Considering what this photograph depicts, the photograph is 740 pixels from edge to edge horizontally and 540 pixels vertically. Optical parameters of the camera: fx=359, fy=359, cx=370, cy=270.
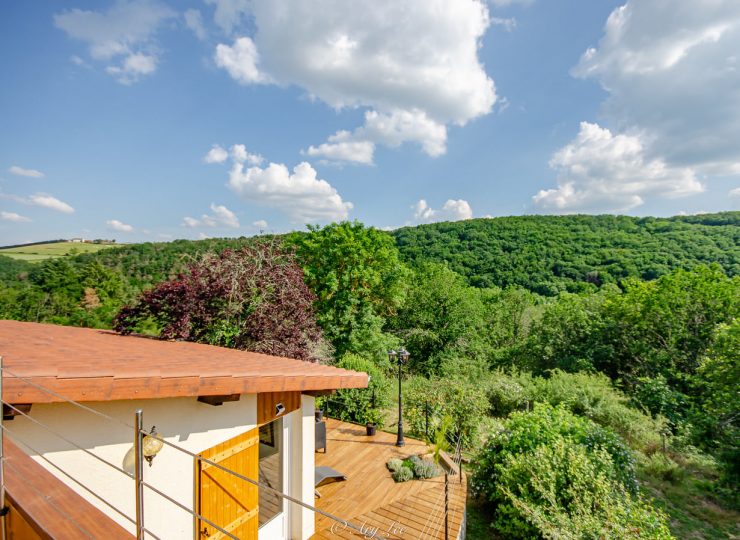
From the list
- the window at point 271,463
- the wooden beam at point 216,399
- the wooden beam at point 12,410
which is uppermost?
the wooden beam at point 12,410

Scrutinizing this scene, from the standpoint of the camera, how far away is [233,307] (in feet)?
32.6

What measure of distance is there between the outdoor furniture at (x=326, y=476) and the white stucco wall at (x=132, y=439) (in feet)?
12.0

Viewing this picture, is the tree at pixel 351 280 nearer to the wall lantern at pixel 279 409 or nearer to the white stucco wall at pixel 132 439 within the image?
the wall lantern at pixel 279 409

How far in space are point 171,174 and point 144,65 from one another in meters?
11.0

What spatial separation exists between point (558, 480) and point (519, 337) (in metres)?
26.9

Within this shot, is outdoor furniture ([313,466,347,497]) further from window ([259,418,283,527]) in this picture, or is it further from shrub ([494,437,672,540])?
shrub ([494,437,672,540])

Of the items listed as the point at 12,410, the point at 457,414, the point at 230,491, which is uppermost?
the point at 12,410

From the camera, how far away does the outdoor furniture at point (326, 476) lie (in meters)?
7.70

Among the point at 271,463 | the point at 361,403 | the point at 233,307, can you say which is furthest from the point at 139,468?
the point at 361,403

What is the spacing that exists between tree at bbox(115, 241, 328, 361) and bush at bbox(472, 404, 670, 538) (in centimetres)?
628

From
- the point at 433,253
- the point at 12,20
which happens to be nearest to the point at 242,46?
the point at 12,20

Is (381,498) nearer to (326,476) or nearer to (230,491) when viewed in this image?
(326,476)

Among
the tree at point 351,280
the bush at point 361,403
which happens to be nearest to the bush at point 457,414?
Answer: the bush at point 361,403

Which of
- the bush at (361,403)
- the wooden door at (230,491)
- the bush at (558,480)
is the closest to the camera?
the wooden door at (230,491)
